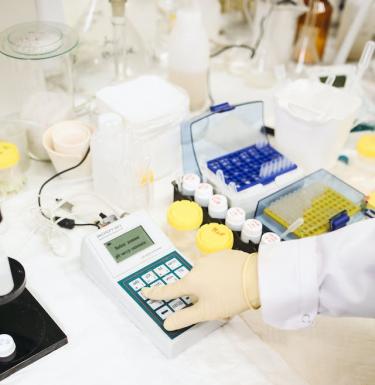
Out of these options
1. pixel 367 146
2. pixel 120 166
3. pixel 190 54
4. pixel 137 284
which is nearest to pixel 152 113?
pixel 120 166

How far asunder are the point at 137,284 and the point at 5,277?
0.17 m

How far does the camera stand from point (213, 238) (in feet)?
2.36

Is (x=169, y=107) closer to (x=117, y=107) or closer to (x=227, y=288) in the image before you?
(x=117, y=107)

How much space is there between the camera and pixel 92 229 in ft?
2.67

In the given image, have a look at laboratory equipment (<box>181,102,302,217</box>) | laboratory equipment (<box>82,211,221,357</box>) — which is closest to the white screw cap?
laboratory equipment (<box>82,211,221,357</box>)

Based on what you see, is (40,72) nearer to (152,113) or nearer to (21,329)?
(152,113)

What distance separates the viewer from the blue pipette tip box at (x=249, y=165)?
2.77 feet

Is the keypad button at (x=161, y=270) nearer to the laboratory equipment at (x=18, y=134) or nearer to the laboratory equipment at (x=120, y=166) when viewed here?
the laboratory equipment at (x=120, y=166)

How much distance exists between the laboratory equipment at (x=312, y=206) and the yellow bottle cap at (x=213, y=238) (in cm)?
10

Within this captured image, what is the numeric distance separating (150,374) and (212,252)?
0.18 m

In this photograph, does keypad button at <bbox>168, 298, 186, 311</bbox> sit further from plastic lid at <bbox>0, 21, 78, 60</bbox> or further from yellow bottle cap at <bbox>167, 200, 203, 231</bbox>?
plastic lid at <bbox>0, 21, 78, 60</bbox>

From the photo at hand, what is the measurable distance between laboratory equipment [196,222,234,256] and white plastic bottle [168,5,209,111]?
1.33ft

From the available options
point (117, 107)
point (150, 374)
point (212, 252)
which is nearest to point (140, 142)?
point (117, 107)

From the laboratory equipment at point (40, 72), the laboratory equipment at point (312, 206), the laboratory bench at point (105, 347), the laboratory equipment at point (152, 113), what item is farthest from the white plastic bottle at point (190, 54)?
the laboratory bench at point (105, 347)
